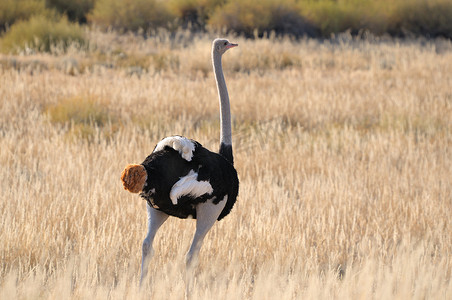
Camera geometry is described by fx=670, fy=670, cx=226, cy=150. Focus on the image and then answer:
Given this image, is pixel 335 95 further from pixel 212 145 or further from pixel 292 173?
pixel 292 173

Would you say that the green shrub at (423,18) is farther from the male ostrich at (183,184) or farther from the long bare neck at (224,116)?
the male ostrich at (183,184)

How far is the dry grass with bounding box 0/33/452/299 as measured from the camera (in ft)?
11.3

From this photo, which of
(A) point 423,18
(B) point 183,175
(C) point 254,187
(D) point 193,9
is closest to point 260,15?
(D) point 193,9

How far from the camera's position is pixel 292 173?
621cm

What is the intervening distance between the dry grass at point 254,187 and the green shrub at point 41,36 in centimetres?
250

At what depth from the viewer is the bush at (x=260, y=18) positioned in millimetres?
21141

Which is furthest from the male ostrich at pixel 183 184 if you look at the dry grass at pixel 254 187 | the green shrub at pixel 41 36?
the green shrub at pixel 41 36

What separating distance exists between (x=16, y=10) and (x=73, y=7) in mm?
3336

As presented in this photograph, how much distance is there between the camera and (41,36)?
15.7 meters

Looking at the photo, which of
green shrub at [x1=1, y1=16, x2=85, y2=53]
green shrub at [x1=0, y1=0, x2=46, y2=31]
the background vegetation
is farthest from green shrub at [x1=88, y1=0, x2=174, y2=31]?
green shrub at [x1=1, y1=16, x2=85, y2=53]

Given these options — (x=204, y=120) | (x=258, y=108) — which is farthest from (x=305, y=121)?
(x=204, y=120)

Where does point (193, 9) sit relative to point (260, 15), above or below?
above

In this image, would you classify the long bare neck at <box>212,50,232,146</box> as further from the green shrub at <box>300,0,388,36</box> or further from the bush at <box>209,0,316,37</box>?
the green shrub at <box>300,0,388,36</box>

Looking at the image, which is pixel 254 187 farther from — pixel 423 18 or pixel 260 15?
pixel 423 18
